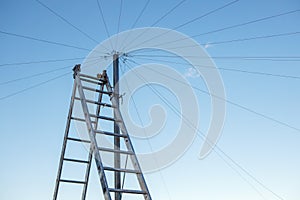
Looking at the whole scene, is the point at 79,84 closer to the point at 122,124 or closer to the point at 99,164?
the point at 122,124

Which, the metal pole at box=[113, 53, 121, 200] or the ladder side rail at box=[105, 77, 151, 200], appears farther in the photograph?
the metal pole at box=[113, 53, 121, 200]

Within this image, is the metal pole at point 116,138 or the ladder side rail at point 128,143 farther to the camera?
the metal pole at point 116,138

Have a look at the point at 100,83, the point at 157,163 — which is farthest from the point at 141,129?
the point at 100,83

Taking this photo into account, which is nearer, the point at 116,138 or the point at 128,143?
the point at 128,143

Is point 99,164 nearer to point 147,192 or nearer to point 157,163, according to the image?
point 147,192

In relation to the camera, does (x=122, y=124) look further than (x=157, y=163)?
No

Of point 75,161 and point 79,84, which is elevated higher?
point 79,84

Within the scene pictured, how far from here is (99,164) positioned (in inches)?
166

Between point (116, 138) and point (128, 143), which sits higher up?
point (116, 138)

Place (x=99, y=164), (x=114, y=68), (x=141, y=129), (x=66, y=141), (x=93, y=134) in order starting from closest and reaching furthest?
(x=99, y=164) → (x=93, y=134) → (x=66, y=141) → (x=114, y=68) → (x=141, y=129)

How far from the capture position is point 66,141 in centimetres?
585

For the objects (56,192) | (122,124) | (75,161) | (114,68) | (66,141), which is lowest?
(56,192)

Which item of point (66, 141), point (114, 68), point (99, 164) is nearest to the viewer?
point (99, 164)

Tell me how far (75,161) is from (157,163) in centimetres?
189
